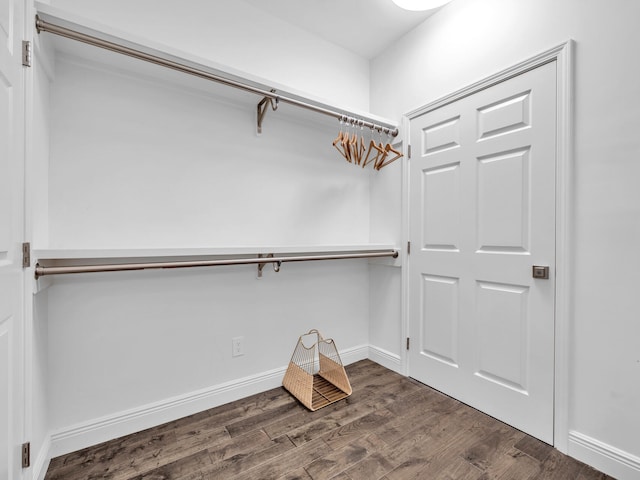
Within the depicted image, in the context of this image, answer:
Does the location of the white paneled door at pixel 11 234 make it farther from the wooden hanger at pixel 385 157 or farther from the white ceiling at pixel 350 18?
the wooden hanger at pixel 385 157

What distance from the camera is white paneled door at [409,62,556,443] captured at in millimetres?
1570

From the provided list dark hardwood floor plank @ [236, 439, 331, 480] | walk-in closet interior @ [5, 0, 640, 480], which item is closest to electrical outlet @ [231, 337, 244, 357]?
walk-in closet interior @ [5, 0, 640, 480]

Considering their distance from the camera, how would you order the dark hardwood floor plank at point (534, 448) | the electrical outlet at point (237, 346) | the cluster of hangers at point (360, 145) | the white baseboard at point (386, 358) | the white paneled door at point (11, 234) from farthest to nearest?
1. the white baseboard at point (386, 358)
2. the cluster of hangers at point (360, 145)
3. the electrical outlet at point (237, 346)
4. the dark hardwood floor plank at point (534, 448)
5. the white paneled door at point (11, 234)

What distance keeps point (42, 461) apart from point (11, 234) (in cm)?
101

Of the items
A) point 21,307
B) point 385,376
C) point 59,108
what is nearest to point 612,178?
point 385,376

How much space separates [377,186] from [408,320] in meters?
1.08

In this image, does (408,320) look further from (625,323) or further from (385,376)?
(625,323)

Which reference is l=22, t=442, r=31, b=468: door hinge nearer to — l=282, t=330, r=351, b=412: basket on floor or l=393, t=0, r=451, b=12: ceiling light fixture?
l=282, t=330, r=351, b=412: basket on floor

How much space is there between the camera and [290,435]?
1.62m

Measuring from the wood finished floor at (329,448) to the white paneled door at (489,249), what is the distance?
0.20 meters

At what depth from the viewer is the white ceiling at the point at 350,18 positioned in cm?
203

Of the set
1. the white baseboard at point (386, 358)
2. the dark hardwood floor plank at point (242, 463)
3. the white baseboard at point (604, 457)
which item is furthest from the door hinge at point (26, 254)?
the white baseboard at point (604, 457)

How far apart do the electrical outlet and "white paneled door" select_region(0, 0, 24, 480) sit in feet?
3.25

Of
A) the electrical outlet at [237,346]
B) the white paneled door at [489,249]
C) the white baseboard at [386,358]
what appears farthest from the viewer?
the white baseboard at [386,358]
